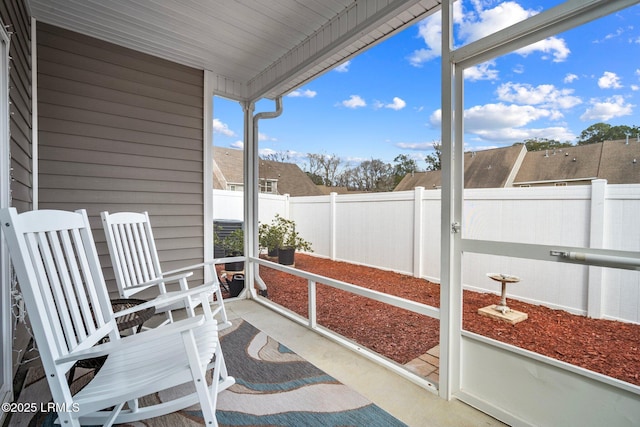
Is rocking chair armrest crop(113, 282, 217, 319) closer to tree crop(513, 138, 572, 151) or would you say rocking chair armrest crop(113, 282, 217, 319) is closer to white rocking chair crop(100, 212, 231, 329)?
white rocking chair crop(100, 212, 231, 329)

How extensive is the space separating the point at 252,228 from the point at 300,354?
6.18 feet

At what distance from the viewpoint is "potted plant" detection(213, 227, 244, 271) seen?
378cm

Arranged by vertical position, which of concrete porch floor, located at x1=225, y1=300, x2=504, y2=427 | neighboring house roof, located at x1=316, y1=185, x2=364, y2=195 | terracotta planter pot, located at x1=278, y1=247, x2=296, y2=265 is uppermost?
neighboring house roof, located at x1=316, y1=185, x2=364, y2=195

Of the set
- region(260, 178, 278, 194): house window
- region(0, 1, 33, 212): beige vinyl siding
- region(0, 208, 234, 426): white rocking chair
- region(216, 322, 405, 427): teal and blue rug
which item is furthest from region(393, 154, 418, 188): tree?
region(0, 1, 33, 212): beige vinyl siding

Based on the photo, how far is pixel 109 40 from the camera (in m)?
2.87

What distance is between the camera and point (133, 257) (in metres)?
2.48

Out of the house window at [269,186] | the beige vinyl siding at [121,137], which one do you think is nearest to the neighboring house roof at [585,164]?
the house window at [269,186]

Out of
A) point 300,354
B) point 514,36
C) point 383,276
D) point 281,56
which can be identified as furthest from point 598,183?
point 281,56

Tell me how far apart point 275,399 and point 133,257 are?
1.56 m

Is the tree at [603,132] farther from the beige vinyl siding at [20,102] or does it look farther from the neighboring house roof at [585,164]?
the beige vinyl siding at [20,102]

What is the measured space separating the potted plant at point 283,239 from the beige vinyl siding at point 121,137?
78 centimetres

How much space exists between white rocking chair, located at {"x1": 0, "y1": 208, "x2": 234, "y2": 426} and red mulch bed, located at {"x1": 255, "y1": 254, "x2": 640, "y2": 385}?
53.2 inches

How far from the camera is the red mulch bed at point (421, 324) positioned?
52.7 inches

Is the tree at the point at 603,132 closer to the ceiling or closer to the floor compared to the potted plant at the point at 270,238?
closer to the ceiling
